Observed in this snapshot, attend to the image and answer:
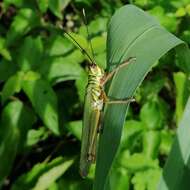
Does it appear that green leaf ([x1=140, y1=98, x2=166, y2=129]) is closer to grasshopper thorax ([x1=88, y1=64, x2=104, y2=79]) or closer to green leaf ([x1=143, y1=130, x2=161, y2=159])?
green leaf ([x1=143, y1=130, x2=161, y2=159])

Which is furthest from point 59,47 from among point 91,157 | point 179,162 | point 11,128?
point 179,162

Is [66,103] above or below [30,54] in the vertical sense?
below

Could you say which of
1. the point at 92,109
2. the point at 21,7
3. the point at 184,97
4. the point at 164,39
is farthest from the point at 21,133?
the point at 164,39

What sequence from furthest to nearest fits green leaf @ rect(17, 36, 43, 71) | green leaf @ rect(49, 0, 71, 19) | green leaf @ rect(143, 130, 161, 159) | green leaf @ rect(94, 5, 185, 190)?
green leaf @ rect(49, 0, 71, 19), green leaf @ rect(17, 36, 43, 71), green leaf @ rect(143, 130, 161, 159), green leaf @ rect(94, 5, 185, 190)

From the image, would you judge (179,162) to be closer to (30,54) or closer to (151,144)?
(151,144)

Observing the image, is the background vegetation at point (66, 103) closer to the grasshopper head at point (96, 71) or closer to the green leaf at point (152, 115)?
the green leaf at point (152, 115)

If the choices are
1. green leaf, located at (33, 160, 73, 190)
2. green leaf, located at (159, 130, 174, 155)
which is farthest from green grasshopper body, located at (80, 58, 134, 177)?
green leaf, located at (33, 160, 73, 190)
